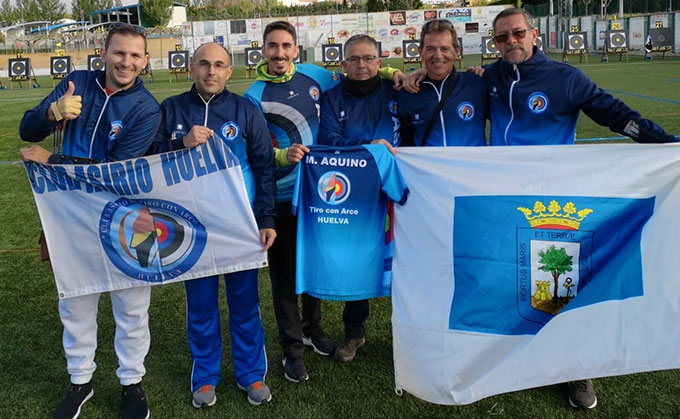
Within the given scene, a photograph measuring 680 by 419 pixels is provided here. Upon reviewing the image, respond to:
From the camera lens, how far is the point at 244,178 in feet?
10.6

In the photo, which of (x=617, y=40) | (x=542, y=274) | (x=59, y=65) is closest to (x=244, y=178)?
(x=542, y=274)

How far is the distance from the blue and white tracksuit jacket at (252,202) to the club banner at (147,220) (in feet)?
0.38

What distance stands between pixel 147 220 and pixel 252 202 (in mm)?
581

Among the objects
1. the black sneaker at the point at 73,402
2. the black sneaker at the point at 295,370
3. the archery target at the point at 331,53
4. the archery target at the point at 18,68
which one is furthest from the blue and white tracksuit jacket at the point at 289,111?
the archery target at the point at 18,68

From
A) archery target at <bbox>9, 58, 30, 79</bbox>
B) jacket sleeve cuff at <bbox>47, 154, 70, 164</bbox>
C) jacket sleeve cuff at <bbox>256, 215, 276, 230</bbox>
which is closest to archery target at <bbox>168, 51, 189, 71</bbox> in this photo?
archery target at <bbox>9, 58, 30, 79</bbox>

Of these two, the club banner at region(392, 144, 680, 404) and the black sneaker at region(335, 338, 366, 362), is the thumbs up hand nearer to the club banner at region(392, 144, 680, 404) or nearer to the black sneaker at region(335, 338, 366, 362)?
the club banner at region(392, 144, 680, 404)

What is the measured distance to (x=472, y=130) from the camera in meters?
3.50

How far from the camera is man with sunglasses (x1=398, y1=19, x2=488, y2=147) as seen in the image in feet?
11.2

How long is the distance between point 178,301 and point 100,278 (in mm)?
1723

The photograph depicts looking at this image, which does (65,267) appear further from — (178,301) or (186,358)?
(178,301)

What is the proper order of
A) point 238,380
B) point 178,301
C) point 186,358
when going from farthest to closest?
point 178,301 → point 186,358 → point 238,380

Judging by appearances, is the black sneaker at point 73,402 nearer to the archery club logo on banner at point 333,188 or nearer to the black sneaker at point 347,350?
the black sneaker at point 347,350

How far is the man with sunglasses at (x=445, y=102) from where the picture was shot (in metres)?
3.41

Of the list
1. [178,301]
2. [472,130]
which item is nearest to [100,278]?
[178,301]
